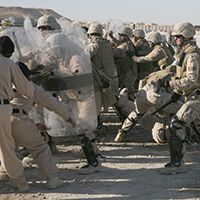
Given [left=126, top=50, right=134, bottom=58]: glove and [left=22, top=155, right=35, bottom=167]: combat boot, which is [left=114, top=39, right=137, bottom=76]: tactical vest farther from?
[left=22, top=155, right=35, bottom=167]: combat boot

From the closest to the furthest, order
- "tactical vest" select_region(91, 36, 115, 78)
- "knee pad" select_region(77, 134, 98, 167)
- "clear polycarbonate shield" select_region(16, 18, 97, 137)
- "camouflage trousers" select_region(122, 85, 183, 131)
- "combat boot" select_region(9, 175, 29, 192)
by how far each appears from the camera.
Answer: "combat boot" select_region(9, 175, 29, 192) → "clear polycarbonate shield" select_region(16, 18, 97, 137) → "knee pad" select_region(77, 134, 98, 167) → "camouflage trousers" select_region(122, 85, 183, 131) → "tactical vest" select_region(91, 36, 115, 78)

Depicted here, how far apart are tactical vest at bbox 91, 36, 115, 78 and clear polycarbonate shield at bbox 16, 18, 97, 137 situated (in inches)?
101

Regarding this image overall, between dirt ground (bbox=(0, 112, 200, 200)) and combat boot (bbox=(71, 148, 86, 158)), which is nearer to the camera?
dirt ground (bbox=(0, 112, 200, 200))

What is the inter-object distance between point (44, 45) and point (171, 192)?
7.69 ft

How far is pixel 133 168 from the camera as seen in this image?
506cm

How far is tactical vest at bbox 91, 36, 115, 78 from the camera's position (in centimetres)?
693

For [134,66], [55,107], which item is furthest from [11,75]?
[134,66]

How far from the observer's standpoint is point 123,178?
462cm

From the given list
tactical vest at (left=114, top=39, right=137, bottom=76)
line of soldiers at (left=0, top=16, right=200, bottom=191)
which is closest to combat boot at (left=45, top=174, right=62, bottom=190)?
line of soldiers at (left=0, top=16, right=200, bottom=191)

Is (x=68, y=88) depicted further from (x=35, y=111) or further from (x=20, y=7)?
(x=20, y=7)

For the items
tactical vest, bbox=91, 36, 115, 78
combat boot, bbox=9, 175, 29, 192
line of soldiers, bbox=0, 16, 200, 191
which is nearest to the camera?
line of soldiers, bbox=0, 16, 200, 191

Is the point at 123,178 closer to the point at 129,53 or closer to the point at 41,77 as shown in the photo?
the point at 41,77

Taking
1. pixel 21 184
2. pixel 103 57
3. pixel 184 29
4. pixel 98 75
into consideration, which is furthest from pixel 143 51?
pixel 21 184

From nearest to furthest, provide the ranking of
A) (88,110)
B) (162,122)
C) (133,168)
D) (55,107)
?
(55,107) → (88,110) → (133,168) → (162,122)
